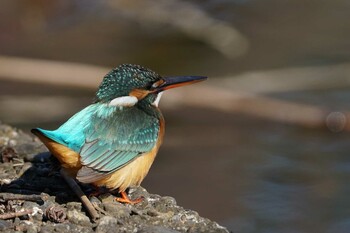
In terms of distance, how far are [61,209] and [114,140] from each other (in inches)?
19.0

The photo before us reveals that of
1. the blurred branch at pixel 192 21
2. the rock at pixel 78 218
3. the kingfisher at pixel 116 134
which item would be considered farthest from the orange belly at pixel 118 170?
the blurred branch at pixel 192 21

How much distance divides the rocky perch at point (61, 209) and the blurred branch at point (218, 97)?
9.59 ft

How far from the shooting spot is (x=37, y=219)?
4.55 m

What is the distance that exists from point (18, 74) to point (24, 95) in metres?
0.48

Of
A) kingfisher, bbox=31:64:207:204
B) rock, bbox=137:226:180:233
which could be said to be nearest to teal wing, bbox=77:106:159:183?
kingfisher, bbox=31:64:207:204

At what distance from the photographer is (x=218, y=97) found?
828cm

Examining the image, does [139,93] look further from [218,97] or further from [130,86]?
[218,97]

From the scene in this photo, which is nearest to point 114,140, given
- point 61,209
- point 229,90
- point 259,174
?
point 61,209

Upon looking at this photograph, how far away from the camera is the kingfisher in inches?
181

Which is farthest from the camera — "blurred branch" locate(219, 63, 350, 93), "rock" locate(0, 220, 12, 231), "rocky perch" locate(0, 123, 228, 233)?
"blurred branch" locate(219, 63, 350, 93)

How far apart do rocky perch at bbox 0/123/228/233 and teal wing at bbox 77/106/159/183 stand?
0.65 feet

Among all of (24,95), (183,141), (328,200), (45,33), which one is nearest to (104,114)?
(328,200)

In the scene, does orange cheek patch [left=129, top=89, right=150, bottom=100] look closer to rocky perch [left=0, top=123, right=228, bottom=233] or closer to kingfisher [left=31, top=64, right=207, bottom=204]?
kingfisher [left=31, top=64, right=207, bottom=204]

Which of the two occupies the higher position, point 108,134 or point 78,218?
point 108,134
